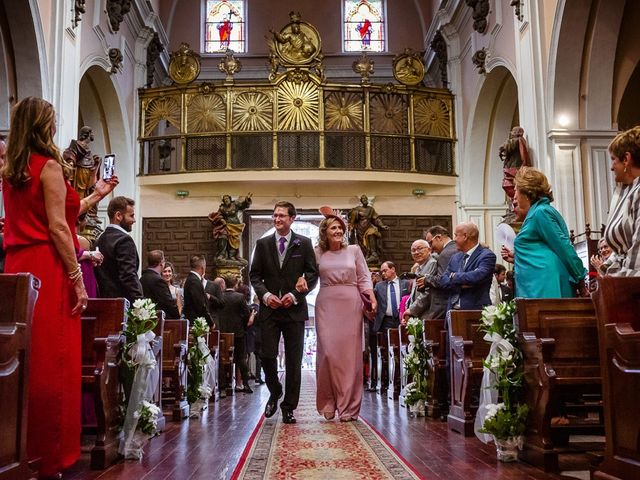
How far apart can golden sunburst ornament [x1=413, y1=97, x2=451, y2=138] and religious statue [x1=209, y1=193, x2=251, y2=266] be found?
429cm

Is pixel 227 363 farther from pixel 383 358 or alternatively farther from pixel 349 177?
pixel 349 177

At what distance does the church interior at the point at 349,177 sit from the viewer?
3.78 m

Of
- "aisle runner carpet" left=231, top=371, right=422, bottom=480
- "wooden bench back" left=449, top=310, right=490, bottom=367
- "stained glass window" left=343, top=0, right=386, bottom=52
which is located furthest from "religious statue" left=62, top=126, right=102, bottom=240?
"stained glass window" left=343, top=0, right=386, bottom=52

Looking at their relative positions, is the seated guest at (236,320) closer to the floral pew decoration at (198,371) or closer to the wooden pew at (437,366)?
the floral pew decoration at (198,371)

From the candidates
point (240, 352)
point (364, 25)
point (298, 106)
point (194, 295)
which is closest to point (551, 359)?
point (194, 295)

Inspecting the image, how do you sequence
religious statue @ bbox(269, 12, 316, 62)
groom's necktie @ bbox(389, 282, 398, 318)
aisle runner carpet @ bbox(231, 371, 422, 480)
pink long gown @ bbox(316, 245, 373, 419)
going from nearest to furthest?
aisle runner carpet @ bbox(231, 371, 422, 480), pink long gown @ bbox(316, 245, 373, 419), groom's necktie @ bbox(389, 282, 398, 318), religious statue @ bbox(269, 12, 316, 62)

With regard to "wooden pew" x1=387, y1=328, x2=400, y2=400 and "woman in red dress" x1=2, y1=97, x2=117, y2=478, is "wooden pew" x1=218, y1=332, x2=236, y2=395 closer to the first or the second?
"wooden pew" x1=387, y1=328, x2=400, y2=400

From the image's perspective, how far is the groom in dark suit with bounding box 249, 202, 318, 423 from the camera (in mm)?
5680

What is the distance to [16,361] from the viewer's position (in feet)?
9.46

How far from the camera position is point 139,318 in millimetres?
4395

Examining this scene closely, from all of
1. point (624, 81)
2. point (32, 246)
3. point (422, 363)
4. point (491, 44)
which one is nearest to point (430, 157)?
point (491, 44)

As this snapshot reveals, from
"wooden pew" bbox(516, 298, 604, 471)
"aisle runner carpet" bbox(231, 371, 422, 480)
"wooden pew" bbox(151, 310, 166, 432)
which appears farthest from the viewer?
"wooden pew" bbox(151, 310, 166, 432)

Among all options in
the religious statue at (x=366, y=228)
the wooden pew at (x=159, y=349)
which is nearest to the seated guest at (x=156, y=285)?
the wooden pew at (x=159, y=349)

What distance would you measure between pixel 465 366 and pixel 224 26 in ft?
56.9
